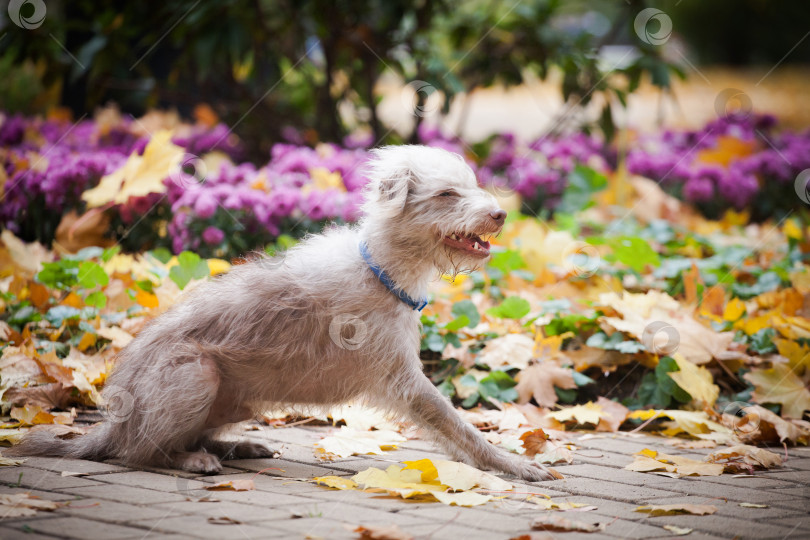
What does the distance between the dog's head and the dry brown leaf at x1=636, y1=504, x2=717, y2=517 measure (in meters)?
1.26

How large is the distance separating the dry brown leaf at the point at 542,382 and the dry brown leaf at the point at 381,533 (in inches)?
81.2

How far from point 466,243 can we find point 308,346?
2.69ft

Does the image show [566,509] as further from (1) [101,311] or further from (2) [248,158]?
(2) [248,158]

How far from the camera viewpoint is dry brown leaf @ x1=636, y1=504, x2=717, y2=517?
9.50 feet

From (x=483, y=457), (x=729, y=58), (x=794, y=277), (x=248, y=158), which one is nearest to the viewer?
(x=483, y=457)

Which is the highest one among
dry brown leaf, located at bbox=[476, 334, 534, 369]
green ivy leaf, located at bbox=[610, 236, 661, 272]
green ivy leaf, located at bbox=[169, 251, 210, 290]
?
green ivy leaf, located at bbox=[610, 236, 661, 272]

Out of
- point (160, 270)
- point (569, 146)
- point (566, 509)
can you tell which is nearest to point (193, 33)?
point (160, 270)

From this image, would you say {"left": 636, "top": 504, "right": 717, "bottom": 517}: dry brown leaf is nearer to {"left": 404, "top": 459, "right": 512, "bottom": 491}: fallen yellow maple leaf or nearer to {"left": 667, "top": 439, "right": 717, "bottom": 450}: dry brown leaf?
{"left": 404, "top": 459, "right": 512, "bottom": 491}: fallen yellow maple leaf

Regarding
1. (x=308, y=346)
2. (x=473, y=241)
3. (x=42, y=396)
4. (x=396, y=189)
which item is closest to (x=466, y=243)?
(x=473, y=241)

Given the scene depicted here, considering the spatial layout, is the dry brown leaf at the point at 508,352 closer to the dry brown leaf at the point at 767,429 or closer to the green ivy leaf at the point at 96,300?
the dry brown leaf at the point at 767,429

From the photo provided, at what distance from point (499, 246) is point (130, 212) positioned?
2791 mm

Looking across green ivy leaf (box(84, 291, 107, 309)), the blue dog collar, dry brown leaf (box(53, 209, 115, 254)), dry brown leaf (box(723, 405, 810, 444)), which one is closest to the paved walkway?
dry brown leaf (box(723, 405, 810, 444))

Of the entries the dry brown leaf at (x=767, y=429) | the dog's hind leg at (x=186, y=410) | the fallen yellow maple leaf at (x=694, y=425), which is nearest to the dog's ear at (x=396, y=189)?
the dog's hind leg at (x=186, y=410)

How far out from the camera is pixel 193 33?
7.29 metres
